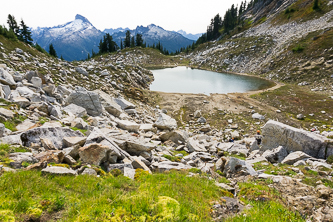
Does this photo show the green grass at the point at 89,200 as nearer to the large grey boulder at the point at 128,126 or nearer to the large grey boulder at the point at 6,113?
the large grey boulder at the point at 6,113

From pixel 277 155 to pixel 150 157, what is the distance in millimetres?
12224

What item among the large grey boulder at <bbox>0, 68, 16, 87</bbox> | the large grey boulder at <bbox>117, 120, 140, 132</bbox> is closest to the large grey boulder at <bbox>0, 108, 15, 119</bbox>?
the large grey boulder at <bbox>0, 68, 16, 87</bbox>

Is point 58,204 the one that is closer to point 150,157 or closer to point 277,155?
point 150,157

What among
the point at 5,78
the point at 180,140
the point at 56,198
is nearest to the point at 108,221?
the point at 56,198

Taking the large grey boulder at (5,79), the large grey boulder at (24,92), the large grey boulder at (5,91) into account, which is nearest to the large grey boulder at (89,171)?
the large grey boulder at (5,91)

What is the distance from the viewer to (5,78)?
53.8 ft

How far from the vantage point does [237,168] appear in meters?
11.6

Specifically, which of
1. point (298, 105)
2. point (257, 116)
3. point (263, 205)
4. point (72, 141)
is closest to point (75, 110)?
point (72, 141)

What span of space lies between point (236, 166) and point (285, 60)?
82.3 meters

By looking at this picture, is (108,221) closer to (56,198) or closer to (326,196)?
(56,198)

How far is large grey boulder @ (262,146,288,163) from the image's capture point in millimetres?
15690

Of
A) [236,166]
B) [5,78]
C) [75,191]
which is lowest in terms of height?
[236,166]

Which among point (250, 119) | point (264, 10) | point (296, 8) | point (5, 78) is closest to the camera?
point (5, 78)

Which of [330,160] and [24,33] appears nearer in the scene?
[330,160]
